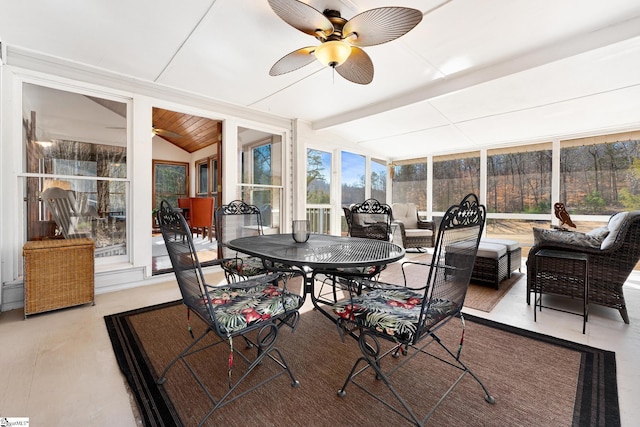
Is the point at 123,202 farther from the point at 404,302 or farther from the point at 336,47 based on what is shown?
the point at 404,302

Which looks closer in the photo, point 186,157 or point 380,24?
point 380,24

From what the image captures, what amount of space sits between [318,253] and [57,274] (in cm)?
253

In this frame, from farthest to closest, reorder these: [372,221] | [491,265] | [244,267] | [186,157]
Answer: [186,157]
[372,221]
[491,265]
[244,267]

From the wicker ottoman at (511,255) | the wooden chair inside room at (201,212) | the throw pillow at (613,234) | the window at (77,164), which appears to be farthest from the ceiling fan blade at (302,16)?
the wooden chair inside room at (201,212)

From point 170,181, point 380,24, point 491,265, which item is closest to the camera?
point 380,24

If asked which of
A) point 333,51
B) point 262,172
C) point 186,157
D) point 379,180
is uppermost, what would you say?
point 186,157

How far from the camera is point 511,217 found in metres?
5.54

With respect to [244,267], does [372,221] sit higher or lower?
higher

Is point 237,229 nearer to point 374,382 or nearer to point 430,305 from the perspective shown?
point 374,382

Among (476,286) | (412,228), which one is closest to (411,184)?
(412,228)

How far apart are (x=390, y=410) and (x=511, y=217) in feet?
17.7

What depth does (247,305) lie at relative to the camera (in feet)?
5.22

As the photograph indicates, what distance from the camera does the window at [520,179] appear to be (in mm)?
5230

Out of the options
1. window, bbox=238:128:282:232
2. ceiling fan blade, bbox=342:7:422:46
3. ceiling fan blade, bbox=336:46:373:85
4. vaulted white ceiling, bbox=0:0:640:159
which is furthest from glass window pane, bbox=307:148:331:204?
ceiling fan blade, bbox=342:7:422:46
